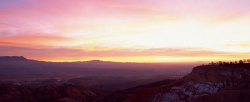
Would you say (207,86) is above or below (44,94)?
above

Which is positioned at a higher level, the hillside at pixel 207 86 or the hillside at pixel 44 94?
the hillside at pixel 207 86

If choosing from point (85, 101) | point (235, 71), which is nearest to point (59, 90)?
point (85, 101)

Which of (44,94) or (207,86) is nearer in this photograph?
(207,86)

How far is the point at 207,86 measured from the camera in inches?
915

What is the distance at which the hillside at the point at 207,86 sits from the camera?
1816 centimetres

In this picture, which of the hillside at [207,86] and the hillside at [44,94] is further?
the hillside at [44,94]

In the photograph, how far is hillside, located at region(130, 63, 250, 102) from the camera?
59.6 feet

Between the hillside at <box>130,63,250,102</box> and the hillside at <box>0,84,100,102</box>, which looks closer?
the hillside at <box>130,63,250,102</box>

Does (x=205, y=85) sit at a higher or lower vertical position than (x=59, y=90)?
higher

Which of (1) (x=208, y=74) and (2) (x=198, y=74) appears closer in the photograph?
(1) (x=208, y=74)

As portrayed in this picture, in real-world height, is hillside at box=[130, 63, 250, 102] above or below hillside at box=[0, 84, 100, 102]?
above

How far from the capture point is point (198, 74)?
27.7 metres

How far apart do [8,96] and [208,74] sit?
60.1m

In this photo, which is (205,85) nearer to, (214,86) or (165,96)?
(214,86)
